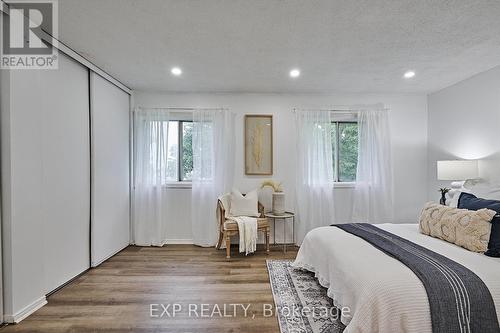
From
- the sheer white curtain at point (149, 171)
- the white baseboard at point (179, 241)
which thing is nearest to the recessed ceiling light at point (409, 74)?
the sheer white curtain at point (149, 171)

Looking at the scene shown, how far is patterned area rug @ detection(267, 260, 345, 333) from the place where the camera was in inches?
89.0

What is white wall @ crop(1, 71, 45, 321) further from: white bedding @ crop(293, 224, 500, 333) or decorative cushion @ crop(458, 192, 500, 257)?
decorative cushion @ crop(458, 192, 500, 257)

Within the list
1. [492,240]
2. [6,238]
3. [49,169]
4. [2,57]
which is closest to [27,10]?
[2,57]

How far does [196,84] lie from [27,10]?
2.22m

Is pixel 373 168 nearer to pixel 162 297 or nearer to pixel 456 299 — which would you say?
pixel 456 299

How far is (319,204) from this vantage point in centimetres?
469

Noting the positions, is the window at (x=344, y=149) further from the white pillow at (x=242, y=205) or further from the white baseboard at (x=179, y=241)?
the white baseboard at (x=179, y=241)

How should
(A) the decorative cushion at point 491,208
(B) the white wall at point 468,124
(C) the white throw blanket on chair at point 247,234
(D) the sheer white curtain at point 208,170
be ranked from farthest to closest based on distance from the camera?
1. (D) the sheer white curtain at point 208,170
2. (C) the white throw blanket on chair at point 247,234
3. (B) the white wall at point 468,124
4. (A) the decorative cushion at point 491,208

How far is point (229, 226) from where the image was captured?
4.05 metres

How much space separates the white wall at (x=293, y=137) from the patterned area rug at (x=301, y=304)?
5.51 feet

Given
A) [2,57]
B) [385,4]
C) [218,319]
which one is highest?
[385,4]

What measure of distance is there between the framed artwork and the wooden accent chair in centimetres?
59

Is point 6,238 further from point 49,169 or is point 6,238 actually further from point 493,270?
point 493,270

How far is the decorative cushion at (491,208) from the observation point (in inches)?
85.6
